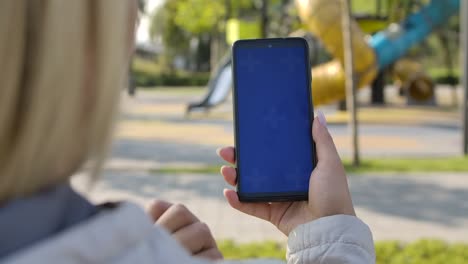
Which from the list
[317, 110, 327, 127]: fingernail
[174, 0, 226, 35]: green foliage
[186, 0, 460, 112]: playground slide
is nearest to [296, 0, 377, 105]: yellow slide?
[186, 0, 460, 112]: playground slide

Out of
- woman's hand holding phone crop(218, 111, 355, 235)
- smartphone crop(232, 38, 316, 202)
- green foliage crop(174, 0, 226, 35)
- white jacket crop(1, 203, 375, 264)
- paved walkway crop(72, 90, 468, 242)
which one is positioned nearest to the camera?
white jacket crop(1, 203, 375, 264)

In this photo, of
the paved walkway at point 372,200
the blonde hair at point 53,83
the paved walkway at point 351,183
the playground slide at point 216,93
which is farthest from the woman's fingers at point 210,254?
the playground slide at point 216,93

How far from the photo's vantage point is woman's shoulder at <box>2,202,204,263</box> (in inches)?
24.3

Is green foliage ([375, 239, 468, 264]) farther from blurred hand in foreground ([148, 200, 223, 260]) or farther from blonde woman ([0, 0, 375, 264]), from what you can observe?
blonde woman ([0, 0, 375, 264])

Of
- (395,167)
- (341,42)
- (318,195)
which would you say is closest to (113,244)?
(318,195)

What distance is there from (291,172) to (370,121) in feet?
48.6

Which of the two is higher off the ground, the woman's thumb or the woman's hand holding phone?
the woman's thumb

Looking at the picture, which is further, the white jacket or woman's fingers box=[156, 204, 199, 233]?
woman's fingers box=[156, 204, 199, 233]

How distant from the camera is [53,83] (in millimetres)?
624

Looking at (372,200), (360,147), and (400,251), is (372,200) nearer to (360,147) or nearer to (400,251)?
(400,251)

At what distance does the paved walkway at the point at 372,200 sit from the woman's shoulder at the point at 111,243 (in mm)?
4206

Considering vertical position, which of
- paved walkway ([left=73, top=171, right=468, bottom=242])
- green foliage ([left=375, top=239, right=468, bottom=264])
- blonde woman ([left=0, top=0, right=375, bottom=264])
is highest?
blonde woman ([left=0, top=0, right=375, bottom=264])

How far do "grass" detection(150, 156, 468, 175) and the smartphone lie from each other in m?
6.80

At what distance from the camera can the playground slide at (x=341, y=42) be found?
14.7 m
